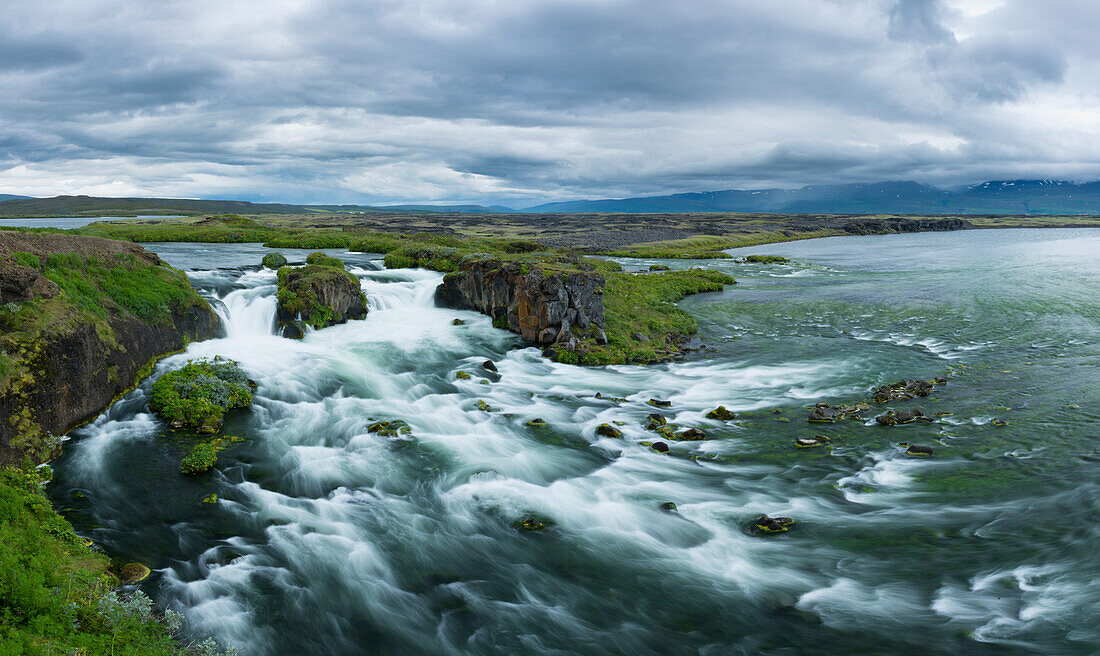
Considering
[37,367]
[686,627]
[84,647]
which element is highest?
[37,367]

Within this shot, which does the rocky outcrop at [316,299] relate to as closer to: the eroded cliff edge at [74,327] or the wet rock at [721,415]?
the eroded cliff edge at [74,327]

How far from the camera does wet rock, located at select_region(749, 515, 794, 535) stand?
13.2m

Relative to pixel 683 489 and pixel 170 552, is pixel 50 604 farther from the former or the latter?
pixel 683 489

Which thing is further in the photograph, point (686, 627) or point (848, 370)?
point (848, 370)

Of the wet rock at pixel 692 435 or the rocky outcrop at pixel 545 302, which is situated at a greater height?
the rocky outcrop at pixel 545 302

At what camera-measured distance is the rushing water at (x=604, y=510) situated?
10422 millimetres

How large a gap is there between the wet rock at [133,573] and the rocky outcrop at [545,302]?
1908cm

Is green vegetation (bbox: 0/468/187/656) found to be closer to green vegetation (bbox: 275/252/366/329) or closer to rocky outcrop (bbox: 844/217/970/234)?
green vegetation (bbox: 275/252/366/329)

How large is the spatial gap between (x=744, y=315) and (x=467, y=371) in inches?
842

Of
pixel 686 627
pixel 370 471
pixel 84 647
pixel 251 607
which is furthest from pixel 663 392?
pixel 84 647

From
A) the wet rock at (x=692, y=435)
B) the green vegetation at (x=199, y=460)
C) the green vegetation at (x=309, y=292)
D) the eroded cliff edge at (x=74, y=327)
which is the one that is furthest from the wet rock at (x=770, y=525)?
the green vegetation at (x=309, y=292)

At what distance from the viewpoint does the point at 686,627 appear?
1058cm

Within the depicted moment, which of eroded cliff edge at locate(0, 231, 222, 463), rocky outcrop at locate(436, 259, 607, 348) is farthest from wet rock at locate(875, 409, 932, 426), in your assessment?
eroded cliff edge at locate(0, 231, 222, 463)

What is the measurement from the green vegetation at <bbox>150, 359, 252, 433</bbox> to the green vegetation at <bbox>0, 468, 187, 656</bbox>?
6.74 meters
